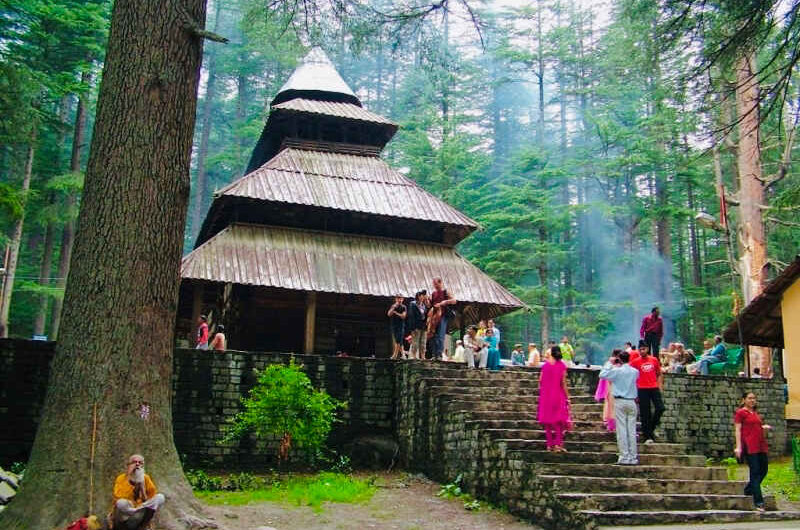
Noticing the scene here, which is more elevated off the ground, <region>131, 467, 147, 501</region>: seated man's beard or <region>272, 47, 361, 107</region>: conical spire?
<region>272, 47, 361, 107</region>: conical spire

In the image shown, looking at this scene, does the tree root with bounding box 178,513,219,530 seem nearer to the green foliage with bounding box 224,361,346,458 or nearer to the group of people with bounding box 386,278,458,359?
the green foliage with bounding box 224,361,346,458

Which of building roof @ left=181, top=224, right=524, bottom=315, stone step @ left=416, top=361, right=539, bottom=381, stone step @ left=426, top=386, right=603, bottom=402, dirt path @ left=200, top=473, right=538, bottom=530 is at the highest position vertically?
building roof @ left=181, top=224, right=524, bottom=315

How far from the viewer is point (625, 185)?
3516cm

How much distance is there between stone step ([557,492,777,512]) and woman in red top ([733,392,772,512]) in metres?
0.19

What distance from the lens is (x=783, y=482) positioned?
36.7ft

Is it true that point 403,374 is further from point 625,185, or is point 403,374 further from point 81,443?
point 625,185

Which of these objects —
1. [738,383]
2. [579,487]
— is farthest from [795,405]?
[579,487]

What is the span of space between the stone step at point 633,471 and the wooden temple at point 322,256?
740 centimetres

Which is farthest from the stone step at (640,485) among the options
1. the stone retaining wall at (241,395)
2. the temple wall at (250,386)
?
the stone retaining wall at (241,395)

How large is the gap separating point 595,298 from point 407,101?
17.7 m

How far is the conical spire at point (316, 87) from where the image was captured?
2134 centimetres

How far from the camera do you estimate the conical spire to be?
70.0ft

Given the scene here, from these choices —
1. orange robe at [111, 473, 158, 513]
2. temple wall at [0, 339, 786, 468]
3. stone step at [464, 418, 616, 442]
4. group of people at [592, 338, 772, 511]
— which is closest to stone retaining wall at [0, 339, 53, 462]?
temple wall at [0, 339, 786, 468]

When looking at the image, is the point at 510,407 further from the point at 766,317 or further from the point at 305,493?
the point at 766,317
